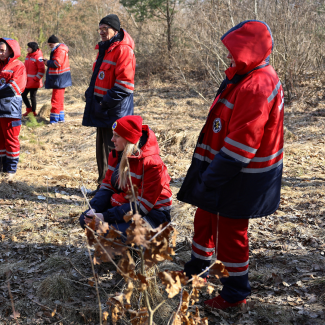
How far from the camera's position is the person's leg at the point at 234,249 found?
2.62 metres

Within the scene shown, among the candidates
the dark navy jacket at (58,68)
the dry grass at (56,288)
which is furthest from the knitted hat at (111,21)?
the dark navy jacket at (58,68)

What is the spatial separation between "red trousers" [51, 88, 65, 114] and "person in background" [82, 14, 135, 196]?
4.90 metres

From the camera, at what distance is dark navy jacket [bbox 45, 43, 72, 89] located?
921 cm

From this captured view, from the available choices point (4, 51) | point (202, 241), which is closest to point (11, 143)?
point (4, 51)

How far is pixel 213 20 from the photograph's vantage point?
9.17 meters

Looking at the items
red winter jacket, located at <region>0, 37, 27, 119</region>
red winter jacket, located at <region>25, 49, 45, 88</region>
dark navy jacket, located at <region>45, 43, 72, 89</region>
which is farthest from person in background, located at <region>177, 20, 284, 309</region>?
red winter jacket, located at <region>25, 49, 45, 88</region>

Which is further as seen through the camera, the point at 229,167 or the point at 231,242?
the point at 231,242

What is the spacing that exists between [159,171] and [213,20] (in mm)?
7237

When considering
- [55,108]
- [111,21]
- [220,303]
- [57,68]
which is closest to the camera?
[220,303]

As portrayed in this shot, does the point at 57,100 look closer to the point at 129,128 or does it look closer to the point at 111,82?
the point at 111,82

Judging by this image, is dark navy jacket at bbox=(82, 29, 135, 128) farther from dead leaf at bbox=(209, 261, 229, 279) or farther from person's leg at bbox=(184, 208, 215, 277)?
dead leaf at bbox=(209, 261, 229, 279)

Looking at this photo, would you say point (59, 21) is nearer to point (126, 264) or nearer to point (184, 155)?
point (184, 155)

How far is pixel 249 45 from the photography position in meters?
2.41

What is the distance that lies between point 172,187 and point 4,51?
334 centimetres
